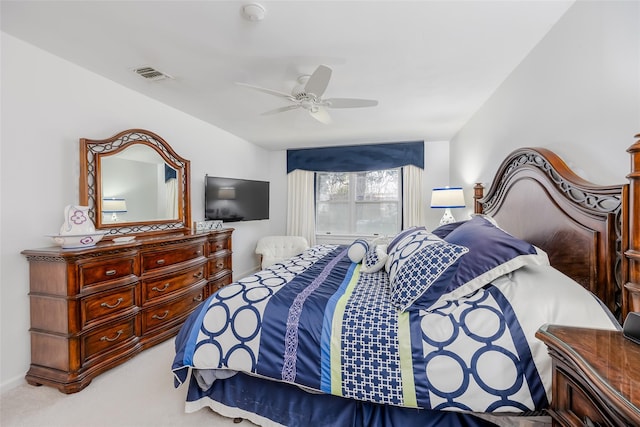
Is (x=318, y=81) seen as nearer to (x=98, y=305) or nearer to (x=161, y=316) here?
(x=98, y=305)

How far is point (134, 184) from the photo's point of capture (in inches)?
105

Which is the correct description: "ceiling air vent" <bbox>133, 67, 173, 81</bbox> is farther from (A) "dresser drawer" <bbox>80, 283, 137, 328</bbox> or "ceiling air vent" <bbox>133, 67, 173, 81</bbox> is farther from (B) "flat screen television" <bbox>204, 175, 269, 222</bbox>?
(A) "dresser drawer" <bbox>80, 283, 137, 328</bbox>

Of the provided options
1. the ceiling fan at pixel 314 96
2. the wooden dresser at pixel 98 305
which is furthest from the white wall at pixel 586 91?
the wooden dresser at pixel 98 305

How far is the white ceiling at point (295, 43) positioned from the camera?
1.57 m

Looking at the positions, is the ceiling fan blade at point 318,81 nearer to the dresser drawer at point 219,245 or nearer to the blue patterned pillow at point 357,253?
the blue patterned pillow at point 357,253

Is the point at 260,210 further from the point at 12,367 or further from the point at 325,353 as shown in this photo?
the point at 325,353

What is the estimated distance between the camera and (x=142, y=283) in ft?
7.70

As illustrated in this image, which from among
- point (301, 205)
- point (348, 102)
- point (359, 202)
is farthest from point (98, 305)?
point (359, 202)

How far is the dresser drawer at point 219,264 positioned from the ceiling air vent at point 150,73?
1.87 meters

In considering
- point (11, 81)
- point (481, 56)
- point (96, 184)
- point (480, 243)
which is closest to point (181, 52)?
point (11, 81)

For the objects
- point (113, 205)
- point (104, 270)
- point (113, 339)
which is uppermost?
point (113, 205)

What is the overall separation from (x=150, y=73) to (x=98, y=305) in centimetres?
189

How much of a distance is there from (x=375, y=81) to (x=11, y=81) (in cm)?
267

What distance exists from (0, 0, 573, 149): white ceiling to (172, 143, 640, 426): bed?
86cm
